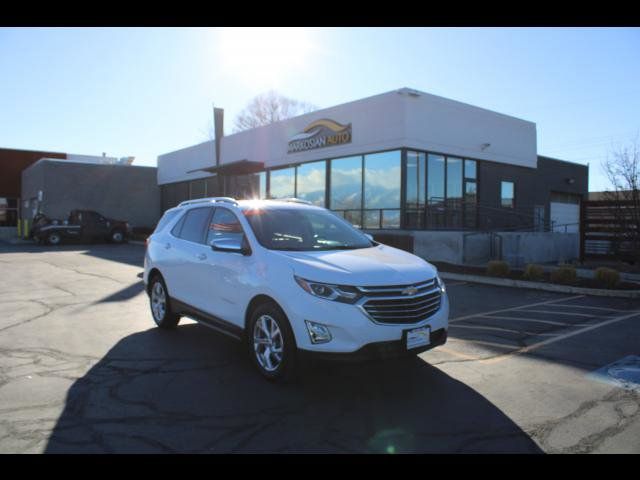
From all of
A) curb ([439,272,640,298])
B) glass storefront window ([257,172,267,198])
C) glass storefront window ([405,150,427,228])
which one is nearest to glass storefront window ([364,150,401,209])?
glass storefront window ([405,150,427,228])

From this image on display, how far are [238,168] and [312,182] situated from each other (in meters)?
4.60

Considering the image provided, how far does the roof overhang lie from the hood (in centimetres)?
1868

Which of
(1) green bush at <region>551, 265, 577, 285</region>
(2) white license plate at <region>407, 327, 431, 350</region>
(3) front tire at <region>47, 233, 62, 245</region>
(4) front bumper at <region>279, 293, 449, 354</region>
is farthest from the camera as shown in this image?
(3) front tire at <region>47, 233, 62, 245</region>

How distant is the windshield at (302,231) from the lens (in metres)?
5.30

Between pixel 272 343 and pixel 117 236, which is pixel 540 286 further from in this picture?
pixel 117 236

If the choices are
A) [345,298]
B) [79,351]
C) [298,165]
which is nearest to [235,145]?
[298,165]

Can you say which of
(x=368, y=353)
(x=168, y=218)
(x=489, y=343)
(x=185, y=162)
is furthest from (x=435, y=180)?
(x=185, y=162)

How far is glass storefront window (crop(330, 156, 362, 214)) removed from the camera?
2023 centimetres

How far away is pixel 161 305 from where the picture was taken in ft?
23.2

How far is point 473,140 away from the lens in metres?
21.3

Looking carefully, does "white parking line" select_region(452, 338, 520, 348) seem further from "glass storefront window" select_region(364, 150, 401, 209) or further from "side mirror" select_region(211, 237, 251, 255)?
"glass storefront window" select_region(364, 150, 401, 209)

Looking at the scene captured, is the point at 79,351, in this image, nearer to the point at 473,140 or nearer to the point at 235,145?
the point at 473,140

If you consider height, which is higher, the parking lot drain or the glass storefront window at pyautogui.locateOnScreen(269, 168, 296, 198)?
the glass storefront window at pyautogui.locateOnScreen(269, 168, 296, 198)
